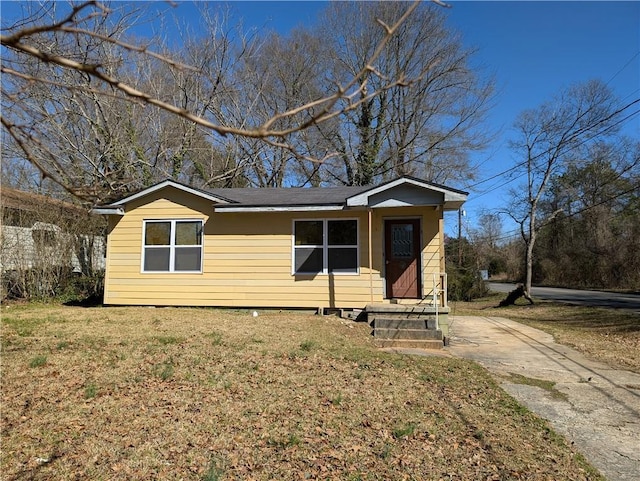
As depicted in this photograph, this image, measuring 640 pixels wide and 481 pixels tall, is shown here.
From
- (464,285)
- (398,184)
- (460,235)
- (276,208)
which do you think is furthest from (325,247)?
(460,235)

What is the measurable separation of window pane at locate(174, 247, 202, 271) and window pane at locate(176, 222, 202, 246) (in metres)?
0.16

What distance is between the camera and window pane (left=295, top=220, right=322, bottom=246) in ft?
34.8

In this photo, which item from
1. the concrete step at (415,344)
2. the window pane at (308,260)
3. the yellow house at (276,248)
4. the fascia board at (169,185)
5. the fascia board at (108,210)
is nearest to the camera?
the concrete step at (415,344)

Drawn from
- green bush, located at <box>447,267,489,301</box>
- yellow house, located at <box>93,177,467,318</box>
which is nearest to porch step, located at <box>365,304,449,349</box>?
yellow house, located at <box>93,177,467,318</box>

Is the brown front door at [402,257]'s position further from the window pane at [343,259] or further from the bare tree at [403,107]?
the bare tree at [403,107]

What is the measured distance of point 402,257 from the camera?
410 inches

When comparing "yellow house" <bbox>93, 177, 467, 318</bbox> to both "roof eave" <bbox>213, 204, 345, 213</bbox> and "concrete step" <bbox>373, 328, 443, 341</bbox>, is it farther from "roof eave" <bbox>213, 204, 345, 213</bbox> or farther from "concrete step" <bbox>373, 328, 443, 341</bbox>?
"concrete step" <bbox>373, 328, 443, 341</bbox>

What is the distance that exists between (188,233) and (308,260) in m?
3.28

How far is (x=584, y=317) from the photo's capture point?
13.2 metres

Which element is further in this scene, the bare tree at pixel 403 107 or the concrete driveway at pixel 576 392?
the bare tree at pixel 403 107

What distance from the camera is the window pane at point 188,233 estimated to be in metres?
11.0

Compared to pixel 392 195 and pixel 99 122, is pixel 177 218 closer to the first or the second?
pixel 392 195

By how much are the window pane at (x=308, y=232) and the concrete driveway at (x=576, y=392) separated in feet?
13.0

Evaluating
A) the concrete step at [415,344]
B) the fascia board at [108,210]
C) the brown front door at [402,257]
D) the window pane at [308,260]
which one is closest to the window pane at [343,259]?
the window pane at [308,260]
